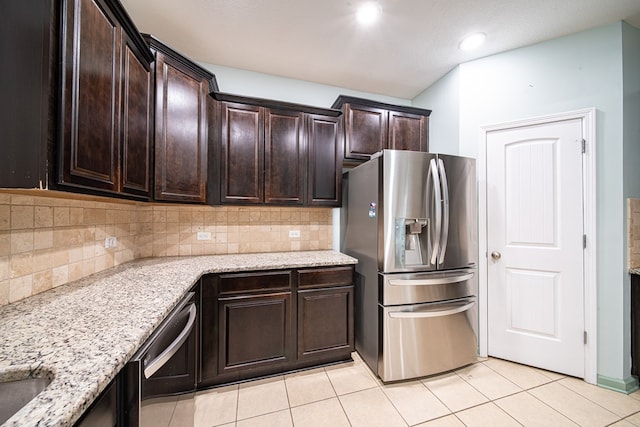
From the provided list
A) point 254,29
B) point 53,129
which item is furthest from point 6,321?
point 254,29

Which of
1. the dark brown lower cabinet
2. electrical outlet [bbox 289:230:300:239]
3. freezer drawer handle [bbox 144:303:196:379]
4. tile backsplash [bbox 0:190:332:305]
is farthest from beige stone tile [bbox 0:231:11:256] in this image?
electrical outlet [bbox 289:230:300:239]

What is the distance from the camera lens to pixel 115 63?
3.97ft

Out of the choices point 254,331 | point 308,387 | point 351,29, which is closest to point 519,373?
point 308,387

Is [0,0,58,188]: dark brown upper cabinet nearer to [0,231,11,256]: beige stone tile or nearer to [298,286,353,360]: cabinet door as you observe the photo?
[0,231,11,256]: beige stone tile

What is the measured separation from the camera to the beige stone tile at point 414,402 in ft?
4.96

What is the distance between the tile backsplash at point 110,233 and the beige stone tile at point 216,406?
3.71 feet

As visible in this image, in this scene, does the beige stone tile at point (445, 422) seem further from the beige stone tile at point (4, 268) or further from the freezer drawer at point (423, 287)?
the beige stone tile at point (4, 268)

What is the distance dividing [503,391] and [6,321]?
9.26 ft

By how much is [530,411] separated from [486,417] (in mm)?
328

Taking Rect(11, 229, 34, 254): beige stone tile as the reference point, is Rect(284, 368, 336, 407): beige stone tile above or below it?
below

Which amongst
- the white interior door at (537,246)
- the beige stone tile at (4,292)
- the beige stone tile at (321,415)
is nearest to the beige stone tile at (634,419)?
the white interior door at (537,246)

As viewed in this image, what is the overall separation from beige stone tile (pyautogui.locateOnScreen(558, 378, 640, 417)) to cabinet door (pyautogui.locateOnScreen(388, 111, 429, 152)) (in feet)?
7.63

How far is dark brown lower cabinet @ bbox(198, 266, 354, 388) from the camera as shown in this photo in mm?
1714

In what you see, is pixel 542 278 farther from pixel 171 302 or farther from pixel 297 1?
pixel 297 1
